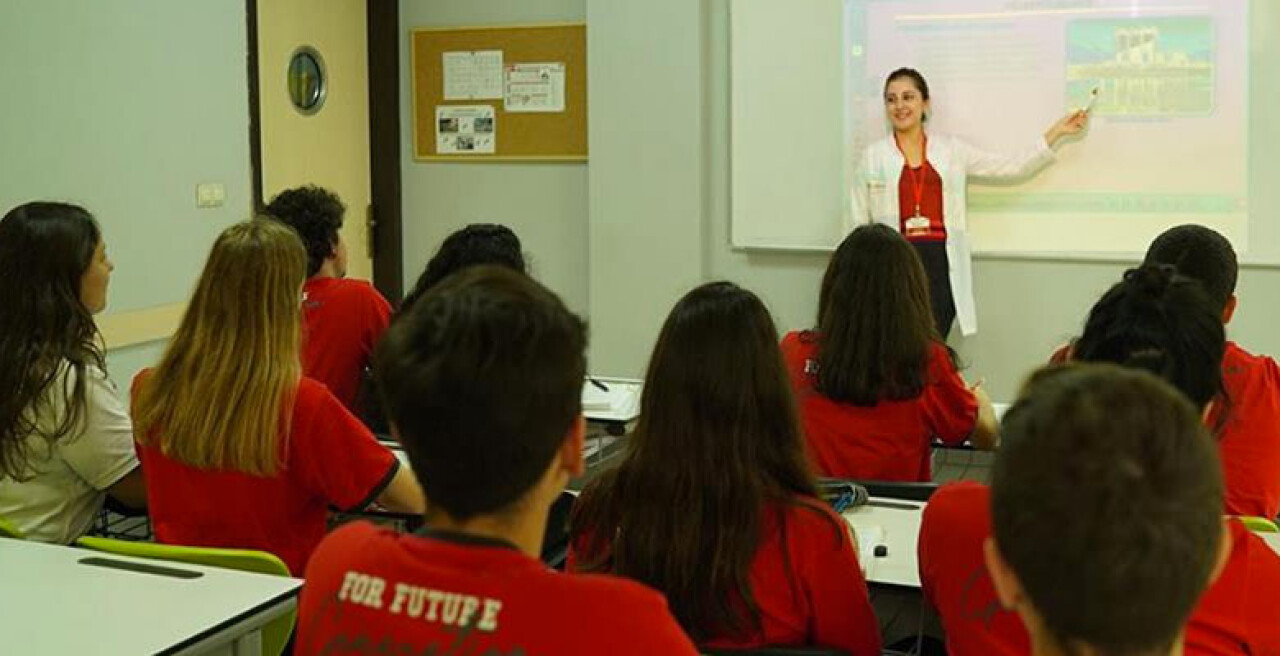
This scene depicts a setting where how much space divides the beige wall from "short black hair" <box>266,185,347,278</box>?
2017mm

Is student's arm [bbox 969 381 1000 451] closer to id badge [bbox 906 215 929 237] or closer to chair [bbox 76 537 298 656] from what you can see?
chair [bbox 76 537 298 656]

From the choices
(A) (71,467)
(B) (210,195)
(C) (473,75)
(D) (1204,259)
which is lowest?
(A) (71,467)

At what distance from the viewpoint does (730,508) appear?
75.4 inches

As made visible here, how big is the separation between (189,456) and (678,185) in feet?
12.3

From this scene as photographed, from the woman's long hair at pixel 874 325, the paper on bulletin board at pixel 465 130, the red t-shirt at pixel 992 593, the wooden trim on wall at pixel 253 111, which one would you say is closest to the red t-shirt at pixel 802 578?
the red t-shirt at pixel 992 593

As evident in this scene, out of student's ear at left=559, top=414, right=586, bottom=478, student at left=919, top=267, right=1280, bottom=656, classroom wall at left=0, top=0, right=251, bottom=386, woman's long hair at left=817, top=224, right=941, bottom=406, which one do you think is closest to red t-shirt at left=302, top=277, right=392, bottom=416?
woman's long hair at left=817, top=224, right=941, bottom=406

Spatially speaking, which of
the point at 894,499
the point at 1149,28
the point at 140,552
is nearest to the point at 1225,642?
the point at 894,499

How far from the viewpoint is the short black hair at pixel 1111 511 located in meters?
1.01

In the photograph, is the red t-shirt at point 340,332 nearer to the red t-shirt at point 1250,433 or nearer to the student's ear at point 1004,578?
the red t-shirt at point 1250,433

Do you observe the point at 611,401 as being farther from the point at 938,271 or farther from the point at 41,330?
the point at 938,271

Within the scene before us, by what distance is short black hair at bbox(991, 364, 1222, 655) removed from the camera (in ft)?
3.31

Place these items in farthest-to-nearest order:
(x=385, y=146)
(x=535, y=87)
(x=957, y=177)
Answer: (x=385, y=146)
(x=535, y=87)
(x=957, y=177)

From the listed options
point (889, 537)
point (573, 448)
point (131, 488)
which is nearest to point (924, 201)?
point (889, 537)

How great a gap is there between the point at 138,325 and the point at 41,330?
2524 mm
